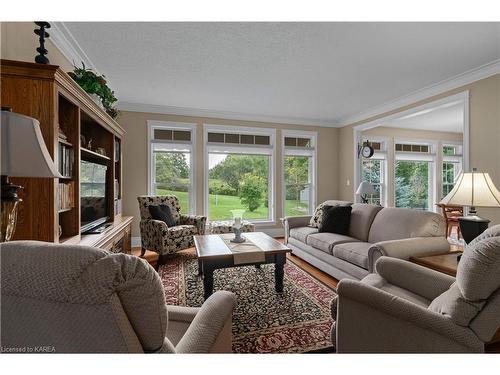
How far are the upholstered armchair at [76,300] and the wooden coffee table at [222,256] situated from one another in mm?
1725

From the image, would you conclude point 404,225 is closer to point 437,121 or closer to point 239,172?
point 239,172

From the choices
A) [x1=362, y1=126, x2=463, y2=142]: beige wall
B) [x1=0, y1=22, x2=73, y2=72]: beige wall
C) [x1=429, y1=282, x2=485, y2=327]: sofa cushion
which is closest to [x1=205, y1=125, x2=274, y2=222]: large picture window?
[x1=362, y1=126, x2=463, y2=142]: beige wall

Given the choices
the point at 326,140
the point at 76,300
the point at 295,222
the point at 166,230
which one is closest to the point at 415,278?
the point at 76,300

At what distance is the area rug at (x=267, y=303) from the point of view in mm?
1875

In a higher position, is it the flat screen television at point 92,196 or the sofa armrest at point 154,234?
the flat screen television at point 92,196

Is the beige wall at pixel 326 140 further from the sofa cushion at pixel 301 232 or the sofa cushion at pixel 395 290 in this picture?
the sofa cushion at pixel 395 290

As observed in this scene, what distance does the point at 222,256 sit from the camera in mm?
2447

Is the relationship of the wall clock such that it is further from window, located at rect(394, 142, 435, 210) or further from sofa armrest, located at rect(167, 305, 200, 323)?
sofa armrest, located at rect(167, 305, 200, 323)

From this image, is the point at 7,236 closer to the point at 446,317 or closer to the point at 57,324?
the point at 57,324

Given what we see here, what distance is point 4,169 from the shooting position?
1121mm

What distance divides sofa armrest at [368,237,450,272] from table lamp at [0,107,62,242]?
2439mm

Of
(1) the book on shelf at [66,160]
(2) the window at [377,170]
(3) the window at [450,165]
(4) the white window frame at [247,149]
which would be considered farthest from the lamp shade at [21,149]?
A: (3) the window at [450,165]

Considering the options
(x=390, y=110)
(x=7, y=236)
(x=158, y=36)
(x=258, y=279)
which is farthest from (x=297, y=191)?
(x=7, y=236)

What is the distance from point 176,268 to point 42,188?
6.94ft
